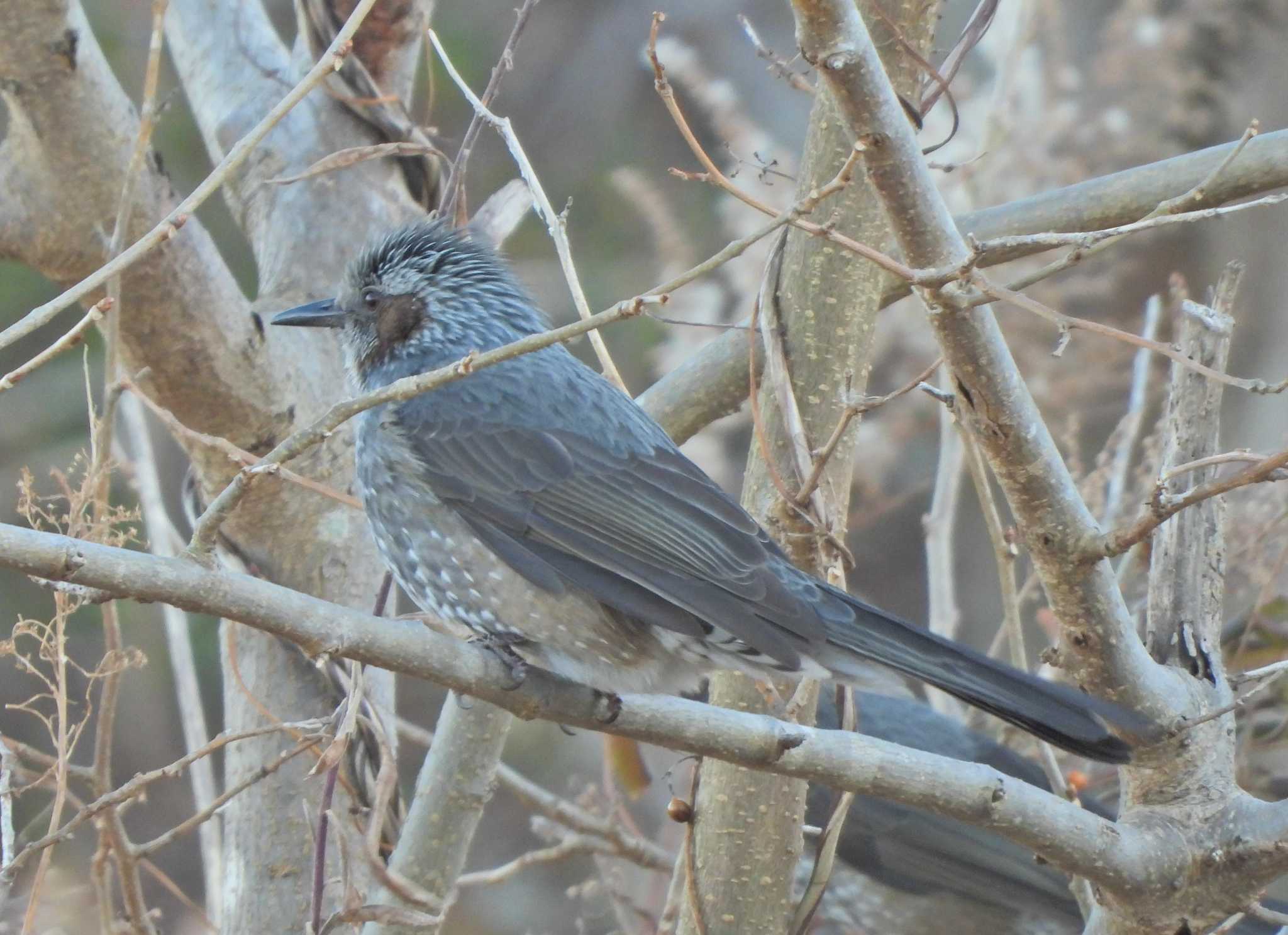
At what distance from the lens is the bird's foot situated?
2734 millimetres

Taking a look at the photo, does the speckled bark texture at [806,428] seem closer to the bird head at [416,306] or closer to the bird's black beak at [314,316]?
the bird head at [416,306]

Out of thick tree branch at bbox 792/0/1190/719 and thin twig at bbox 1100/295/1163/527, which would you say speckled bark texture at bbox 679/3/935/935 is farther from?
thin twig at bbox 1100/295/1163/527

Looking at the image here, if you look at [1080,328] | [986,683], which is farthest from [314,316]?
[1080,328]

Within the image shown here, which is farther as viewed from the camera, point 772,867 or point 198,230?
point 198,230

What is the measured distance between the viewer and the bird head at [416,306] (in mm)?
3693

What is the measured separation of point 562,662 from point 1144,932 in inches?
45.4

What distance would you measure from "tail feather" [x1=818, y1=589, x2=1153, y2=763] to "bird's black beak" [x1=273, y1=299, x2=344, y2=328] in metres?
1.46

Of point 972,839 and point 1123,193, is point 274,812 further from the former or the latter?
point 1123,193

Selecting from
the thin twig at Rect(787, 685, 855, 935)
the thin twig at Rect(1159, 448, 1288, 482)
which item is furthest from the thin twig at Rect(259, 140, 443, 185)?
the thin twig at Rect(1159, 448, 1288, 482)

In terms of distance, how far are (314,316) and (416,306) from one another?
11.1 inches

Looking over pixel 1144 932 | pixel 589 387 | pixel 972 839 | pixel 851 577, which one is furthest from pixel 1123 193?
pixel 851 577

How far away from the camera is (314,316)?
3592mm

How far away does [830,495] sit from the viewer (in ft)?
10.1

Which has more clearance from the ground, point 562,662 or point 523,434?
point 523,434
